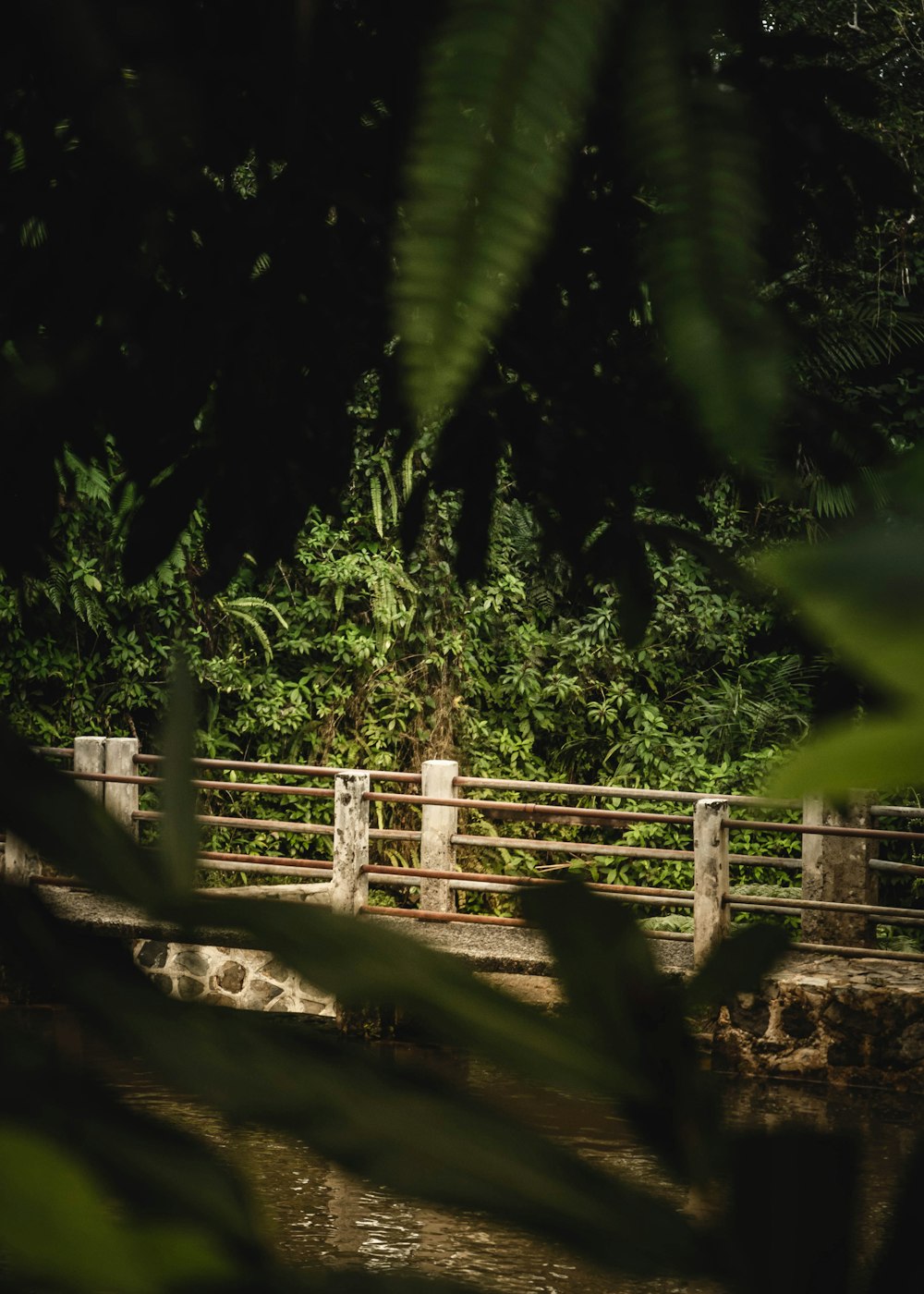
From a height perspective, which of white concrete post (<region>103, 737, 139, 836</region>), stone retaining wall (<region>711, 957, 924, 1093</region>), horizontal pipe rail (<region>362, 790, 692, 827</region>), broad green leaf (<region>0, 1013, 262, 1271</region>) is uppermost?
white concrete post (<region>103, 737, 139, 836</region>)

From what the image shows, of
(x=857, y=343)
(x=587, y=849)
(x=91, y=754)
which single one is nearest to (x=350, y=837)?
(x=587, y=849)

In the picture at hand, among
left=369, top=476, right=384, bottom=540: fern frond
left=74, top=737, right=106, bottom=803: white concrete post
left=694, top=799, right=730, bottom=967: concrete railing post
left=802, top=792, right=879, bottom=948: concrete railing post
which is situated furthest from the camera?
left=369, top=476, right=384, bottom=540: fern frond

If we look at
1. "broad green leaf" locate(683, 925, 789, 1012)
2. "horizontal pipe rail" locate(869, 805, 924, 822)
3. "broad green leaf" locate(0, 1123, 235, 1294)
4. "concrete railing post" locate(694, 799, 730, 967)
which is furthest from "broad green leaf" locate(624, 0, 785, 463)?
"concrete railing post" locate(694, 799, 730, 967)

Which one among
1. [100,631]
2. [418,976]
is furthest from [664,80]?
[100,631]

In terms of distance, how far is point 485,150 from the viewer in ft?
1.01

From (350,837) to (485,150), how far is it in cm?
623

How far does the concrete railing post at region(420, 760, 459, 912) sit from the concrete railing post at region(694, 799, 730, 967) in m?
1.26

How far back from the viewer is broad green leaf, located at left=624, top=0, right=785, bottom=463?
363mm

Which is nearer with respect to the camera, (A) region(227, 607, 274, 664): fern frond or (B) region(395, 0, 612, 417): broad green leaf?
(B) region(395, 0, 612, 417): broad green leaf

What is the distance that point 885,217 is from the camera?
1.20 m

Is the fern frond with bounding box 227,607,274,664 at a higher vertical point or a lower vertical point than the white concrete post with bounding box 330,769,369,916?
higher

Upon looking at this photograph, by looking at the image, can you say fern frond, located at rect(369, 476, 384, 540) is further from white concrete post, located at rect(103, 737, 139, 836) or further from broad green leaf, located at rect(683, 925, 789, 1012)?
broad green leaf, located at rect(683, 925, 789, 1012)

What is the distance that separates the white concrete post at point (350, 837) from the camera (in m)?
6.36

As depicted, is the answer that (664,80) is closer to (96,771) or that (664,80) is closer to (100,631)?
(96,771)
